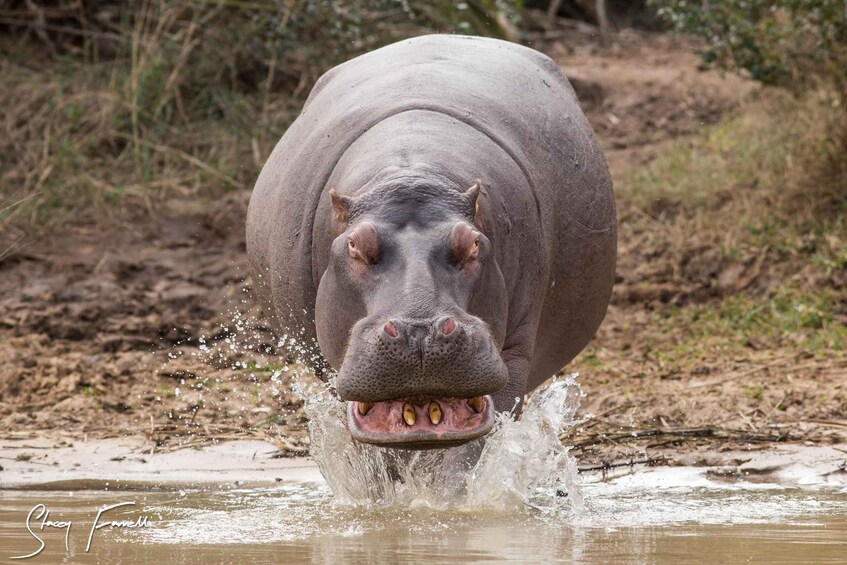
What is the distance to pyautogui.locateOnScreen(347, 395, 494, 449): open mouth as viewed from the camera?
3.79 metres

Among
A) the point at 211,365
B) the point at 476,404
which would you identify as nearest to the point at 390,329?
the point at 476,404

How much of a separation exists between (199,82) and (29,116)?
1.24 metres

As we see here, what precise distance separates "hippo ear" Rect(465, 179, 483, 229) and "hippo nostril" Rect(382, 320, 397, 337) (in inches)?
21.6

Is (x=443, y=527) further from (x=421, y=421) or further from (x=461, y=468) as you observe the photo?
(x=421, y=421)

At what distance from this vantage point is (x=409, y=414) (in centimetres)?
383

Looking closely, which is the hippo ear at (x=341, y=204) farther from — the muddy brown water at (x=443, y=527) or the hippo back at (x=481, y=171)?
the muddy brown water at (x=443, y=527)

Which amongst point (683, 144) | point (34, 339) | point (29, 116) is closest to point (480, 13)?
point (683, 144)

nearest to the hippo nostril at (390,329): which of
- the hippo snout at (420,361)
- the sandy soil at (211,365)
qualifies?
the hippo snout at (420,361)

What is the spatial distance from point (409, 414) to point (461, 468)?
691 mm

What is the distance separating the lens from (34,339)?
7785 mm

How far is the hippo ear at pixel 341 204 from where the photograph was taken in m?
4.11

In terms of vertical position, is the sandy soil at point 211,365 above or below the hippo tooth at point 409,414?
below

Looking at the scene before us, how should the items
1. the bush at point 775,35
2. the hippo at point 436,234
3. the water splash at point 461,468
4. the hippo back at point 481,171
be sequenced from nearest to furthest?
1. the hippo at point 436,234
2. the water splash at point 461,468
3. the hippo back at point 481,171
4. the bush at point 775,35

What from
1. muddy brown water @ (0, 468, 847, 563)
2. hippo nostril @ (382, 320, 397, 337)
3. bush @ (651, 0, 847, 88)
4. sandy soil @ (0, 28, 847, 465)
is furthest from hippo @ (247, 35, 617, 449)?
bush @ (651, 0, 847, 88)
